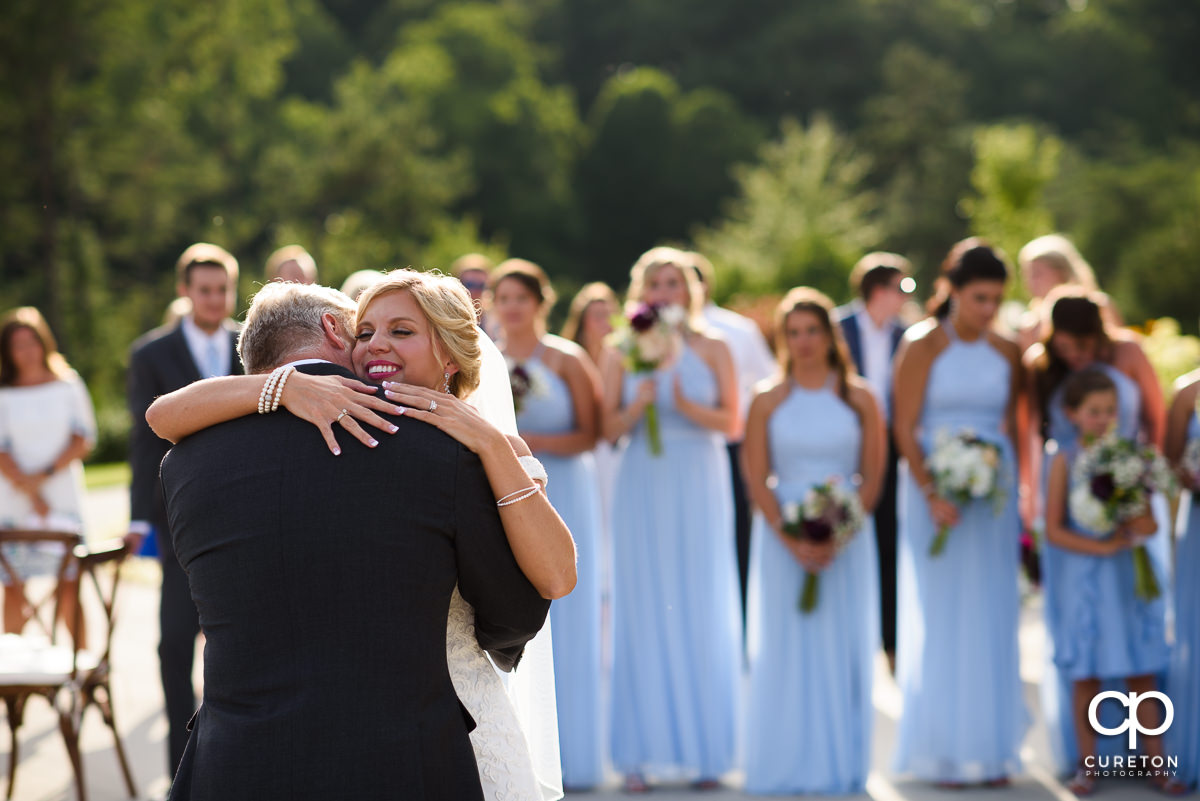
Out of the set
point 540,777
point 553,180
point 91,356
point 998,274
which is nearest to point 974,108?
point 553,180

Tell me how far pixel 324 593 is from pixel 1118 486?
4.36 meters

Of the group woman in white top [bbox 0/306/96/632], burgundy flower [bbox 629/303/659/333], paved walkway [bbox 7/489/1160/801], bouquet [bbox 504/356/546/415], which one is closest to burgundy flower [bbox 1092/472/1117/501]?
paved walkway [bbox 7/489/1160/801]

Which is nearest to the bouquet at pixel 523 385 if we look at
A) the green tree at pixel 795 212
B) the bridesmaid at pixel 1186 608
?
the bridesmaid at pixel 1186 608

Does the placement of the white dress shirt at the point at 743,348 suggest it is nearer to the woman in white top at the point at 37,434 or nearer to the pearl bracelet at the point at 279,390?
the woman in white top at the point at 37,434

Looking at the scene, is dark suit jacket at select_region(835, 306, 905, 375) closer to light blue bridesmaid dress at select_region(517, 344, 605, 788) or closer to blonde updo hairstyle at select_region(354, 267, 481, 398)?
light blue bridesmaid dress at select_region(517, 344, 605, 788)

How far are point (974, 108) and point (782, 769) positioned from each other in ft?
165

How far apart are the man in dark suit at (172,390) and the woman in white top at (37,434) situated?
252 cm

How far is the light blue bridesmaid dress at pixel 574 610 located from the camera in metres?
6.38

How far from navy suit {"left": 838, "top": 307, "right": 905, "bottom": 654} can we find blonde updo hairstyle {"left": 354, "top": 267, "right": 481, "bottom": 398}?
644 cm

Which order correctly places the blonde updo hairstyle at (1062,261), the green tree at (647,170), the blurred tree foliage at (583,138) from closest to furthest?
the blonde updo hairstyle at (1062,261), the blurred tree foliage at (583,138), the green tree at (647,170)

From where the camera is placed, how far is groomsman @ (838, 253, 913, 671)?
9047mm

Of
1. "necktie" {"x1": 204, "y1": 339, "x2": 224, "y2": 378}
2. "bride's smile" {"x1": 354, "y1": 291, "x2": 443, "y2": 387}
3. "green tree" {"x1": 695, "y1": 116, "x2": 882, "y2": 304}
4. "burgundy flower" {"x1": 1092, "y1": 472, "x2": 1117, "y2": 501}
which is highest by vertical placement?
"green tree" {"x1": 695, "y1": 116, "x2": 882, "y2": 304}

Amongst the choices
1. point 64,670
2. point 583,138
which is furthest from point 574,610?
point 583,138

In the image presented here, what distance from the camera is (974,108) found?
52.3 m
